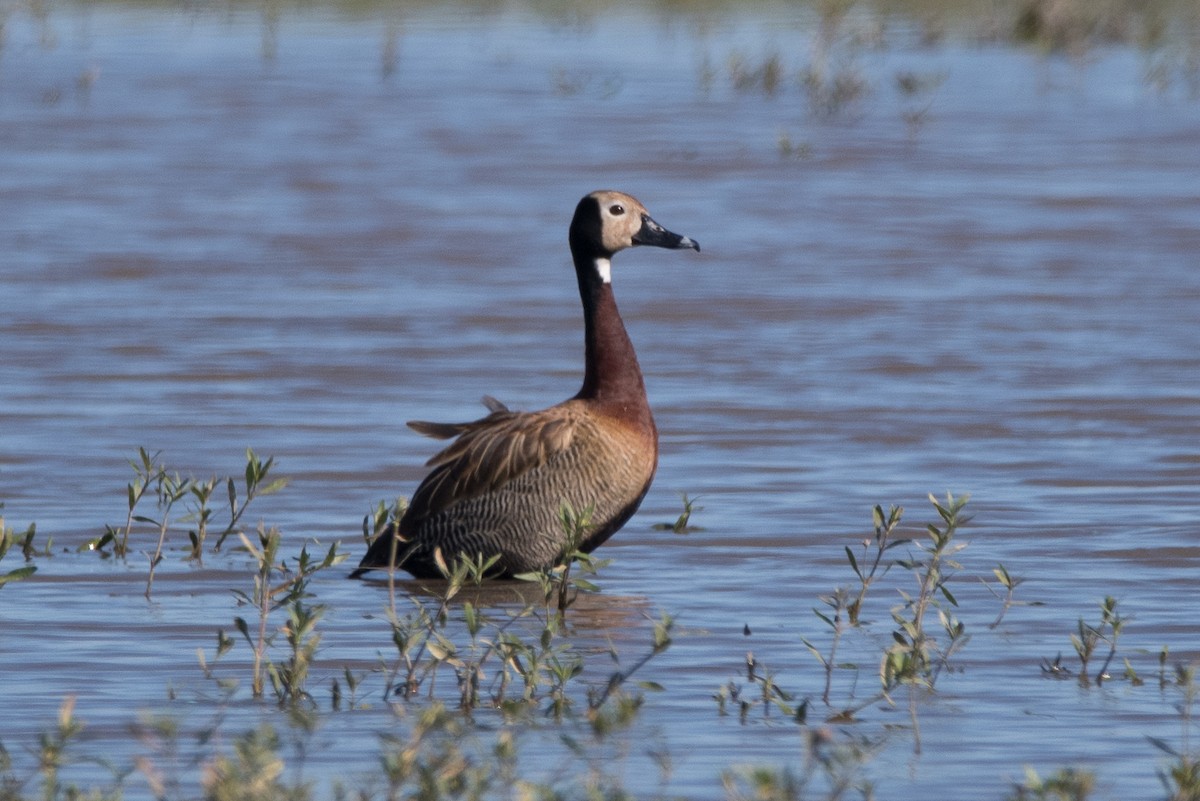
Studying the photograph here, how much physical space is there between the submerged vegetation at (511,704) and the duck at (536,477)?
48 cm

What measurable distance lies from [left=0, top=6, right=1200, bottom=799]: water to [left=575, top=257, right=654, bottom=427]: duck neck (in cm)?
54

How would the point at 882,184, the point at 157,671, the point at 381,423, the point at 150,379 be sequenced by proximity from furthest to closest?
1. the point at 882,184
2. the point at 150,379
3. the point at 381,423
4. the point at 157,671

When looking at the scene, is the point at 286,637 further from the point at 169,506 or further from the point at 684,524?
the point at 684,524

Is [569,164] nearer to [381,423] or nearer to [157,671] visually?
[381,423]

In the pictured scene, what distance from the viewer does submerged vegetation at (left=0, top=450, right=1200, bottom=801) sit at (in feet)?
15.3

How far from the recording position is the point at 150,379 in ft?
37.6

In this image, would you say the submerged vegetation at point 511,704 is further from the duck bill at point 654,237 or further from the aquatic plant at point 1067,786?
the duck bill at point 654,237

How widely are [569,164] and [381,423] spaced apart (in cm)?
835

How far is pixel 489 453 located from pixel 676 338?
4778 millimetres

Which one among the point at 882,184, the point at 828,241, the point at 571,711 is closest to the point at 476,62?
the point at 882,184

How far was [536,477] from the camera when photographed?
788 centimetres

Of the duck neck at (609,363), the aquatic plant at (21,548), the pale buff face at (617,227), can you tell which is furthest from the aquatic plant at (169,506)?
the pale buff face at (617,227)

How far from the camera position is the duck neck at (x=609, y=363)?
8.08 m

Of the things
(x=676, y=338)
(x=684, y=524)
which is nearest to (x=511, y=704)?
(x=684, y=524)
